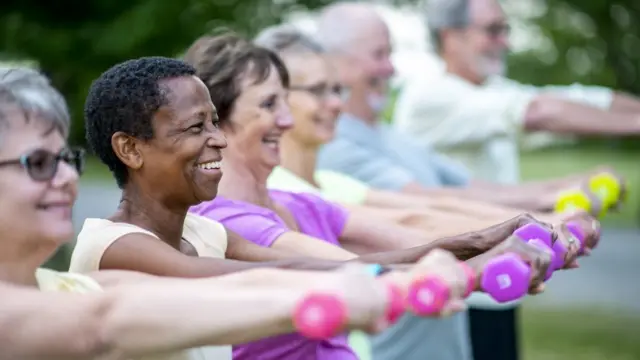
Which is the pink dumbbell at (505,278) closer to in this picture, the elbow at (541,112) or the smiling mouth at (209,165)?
the smiling mouth at (209,165)

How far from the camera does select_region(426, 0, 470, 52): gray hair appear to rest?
25.2 feet

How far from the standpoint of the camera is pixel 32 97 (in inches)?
102

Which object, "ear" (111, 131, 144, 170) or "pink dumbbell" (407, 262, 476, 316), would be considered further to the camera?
"ear" (111, 131, 144, 170)

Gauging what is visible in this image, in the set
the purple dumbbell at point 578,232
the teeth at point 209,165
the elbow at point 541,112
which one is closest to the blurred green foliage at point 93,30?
the elbow at point 541,112

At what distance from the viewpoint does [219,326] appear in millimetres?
2279

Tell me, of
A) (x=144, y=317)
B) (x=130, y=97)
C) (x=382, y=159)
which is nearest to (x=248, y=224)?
(x=130, y=97)

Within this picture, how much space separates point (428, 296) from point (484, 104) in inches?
195

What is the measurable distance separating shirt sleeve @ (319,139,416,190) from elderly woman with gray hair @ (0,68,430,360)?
345 cm

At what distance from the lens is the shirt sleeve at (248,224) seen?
3.76 meters

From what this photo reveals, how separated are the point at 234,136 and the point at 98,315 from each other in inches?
75.2

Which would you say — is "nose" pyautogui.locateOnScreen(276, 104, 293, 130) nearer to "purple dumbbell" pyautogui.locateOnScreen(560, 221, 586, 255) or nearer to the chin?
"purple dumbbell" pyautogui.locateOnScreen(560, 221, 586, 255)

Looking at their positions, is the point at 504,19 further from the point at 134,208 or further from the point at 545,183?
the point at 134,208

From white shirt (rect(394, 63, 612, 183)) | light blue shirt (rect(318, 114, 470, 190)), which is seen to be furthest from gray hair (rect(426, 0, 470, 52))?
light blue shirt (rect(318, 114, 470, 190))

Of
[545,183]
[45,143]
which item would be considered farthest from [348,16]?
[45,143]
